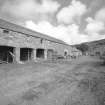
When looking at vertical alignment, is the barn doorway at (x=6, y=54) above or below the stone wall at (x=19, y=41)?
below

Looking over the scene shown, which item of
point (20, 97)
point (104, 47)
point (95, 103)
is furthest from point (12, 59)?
point (104, 47)

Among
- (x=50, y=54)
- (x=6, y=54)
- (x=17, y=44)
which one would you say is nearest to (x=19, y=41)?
(x=17, y=44)

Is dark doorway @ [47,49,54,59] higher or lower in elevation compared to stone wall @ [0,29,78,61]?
lower

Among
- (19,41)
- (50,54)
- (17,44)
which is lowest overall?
(50,54)

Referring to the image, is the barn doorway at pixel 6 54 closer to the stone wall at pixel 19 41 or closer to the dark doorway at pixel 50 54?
the stone wall at pixel 19 41

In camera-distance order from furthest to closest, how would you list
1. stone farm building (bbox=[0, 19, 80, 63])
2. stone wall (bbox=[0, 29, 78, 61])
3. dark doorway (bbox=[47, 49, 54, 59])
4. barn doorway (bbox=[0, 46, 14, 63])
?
dark doorway (bbox=[47, 49, 54, 59]) → barn doorway (bbox=[0, 46, 14, 63]) → stone farm building (bbox=[0, 19, 80, 63]) → stone wall (bbox=[0, 29, 78, 61])

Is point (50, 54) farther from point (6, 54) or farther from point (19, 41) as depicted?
point (6, 54)

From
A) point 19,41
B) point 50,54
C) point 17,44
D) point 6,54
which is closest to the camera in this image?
point 17,44

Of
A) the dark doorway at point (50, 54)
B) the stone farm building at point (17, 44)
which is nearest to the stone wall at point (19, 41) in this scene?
the stone farm building at point (17, 44)

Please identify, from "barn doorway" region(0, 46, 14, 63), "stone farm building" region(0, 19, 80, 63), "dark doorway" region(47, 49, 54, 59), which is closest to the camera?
"stone farm building" region(0, 19, 80, 63)

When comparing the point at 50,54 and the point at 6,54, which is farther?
the point at 50,54

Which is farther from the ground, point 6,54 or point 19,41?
point 19,41

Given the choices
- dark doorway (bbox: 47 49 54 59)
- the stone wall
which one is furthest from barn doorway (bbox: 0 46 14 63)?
dark doorway (bbox: 47 49 54 59)

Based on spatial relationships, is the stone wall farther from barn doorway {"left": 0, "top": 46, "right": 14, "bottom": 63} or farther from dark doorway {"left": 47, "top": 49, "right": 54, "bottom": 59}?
barn doorway {"left": 0, "top": 46, "right": 14, "bottom": 63}
